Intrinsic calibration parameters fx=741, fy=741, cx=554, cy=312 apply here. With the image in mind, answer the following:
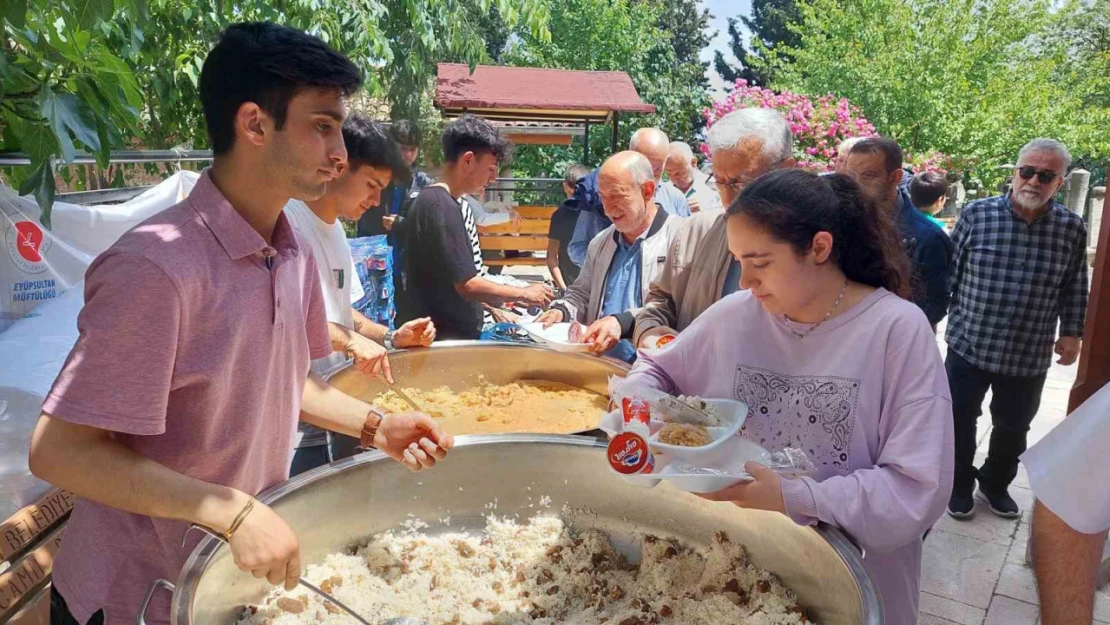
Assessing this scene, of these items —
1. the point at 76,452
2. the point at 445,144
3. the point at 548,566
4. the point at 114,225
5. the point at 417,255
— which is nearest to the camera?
the point at 76,452

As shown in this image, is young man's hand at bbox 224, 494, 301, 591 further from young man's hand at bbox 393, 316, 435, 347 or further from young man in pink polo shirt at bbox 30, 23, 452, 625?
young man's hand at bbox 393, 316, 435, 347

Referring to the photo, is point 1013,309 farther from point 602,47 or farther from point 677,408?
point 602,47

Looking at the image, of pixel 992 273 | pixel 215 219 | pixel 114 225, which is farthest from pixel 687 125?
pixel 215 219

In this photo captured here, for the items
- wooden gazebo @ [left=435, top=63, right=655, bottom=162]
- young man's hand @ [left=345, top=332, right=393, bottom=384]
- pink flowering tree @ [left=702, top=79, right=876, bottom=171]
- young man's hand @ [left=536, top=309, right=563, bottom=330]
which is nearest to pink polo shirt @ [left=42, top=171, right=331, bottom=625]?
young man's hand @ [left=345, top=332, right=393, bottom=384]

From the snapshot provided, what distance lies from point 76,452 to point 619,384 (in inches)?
38.1

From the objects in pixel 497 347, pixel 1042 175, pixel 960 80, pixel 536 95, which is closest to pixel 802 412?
pixel 497 347

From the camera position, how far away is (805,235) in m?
1.43

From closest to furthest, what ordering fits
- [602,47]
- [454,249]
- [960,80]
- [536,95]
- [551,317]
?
1. [551,317]
2. [454,249]
3. [536,95]
4. [960,80]
5. [602,47]

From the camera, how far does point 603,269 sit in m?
2.98

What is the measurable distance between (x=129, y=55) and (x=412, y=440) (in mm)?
1886

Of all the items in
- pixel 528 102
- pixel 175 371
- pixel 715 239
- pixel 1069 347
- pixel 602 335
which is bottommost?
pixel 1069 347

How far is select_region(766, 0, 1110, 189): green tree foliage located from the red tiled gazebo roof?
6.03 metres

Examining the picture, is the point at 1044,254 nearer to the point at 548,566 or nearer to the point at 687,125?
the point at 548,566

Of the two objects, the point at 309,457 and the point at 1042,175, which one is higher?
the point at 1042,175
